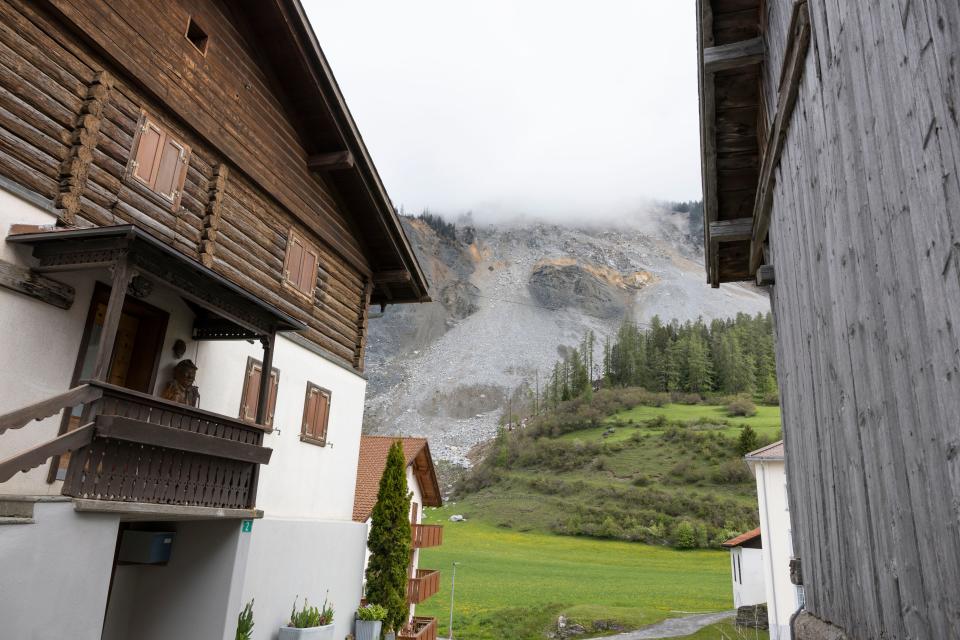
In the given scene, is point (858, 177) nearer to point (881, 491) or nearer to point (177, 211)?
point (881, 491)

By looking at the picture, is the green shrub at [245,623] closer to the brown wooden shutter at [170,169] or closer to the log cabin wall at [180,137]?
the log cabin wall at [180,137]

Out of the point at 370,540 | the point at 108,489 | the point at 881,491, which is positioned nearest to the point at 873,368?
the point at 881,491

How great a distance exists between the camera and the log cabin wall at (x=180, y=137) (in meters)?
7.30

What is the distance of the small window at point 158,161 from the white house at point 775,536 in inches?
698

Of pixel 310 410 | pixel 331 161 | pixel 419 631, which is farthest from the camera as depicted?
pixel 419 631

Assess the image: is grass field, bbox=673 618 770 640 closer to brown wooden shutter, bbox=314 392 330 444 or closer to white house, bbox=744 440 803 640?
white house, bbox=744 440 803 640

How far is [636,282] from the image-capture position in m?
A: 174

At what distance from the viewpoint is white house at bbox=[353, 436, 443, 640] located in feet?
71.7

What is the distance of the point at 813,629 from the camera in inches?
167

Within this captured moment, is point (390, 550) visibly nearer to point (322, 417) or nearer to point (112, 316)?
point (322, 417)

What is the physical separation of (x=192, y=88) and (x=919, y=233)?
10151 millimetres

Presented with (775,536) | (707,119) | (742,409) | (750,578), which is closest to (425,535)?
(775,536)

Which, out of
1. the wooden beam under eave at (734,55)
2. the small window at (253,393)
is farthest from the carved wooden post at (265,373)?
the wooden beam under eave at (734,55)

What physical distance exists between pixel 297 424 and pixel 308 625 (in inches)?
138
